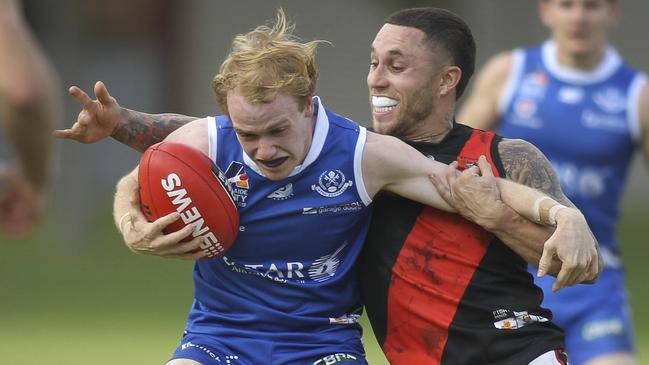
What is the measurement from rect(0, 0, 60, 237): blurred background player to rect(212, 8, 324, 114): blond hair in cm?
80

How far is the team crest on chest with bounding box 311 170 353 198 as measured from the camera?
5742 millimetres

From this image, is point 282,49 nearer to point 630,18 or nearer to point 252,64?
point 252,64

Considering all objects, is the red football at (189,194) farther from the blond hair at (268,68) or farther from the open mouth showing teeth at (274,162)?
the blond hair at (268,68)

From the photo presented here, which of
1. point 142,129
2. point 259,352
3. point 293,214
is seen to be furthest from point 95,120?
point 259,352

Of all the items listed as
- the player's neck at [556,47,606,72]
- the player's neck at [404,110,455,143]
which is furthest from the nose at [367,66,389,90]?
the player's neck at [556,47,606,72]

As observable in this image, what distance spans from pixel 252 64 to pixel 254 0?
18.0 m

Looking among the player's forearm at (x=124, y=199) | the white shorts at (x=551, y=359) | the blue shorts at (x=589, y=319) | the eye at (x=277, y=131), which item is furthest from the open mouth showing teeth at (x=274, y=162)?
the blue shorts at (x=589, y=319)

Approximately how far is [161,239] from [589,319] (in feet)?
12.0

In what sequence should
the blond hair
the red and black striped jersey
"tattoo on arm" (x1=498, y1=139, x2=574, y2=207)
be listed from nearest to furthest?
the blond hair
the red and black striped jersey
"tattoo on arm" (x1=498, y1=139, x2=574, y2=207)

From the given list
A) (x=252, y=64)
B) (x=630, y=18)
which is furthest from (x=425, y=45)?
(x=630, y=18)

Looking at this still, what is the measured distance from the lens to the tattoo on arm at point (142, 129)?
6039 millimetres

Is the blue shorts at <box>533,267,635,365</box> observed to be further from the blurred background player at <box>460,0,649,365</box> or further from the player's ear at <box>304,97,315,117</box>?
the player's ear at <box>304,97,315,117</box>

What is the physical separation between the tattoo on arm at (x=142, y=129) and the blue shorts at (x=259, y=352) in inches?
35.6

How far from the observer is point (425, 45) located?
604 centimetres
